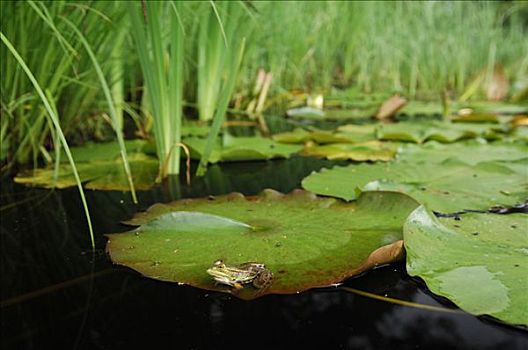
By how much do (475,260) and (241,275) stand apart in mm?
294

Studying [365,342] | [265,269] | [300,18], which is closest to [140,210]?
[265,269]

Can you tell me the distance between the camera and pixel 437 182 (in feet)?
3.49

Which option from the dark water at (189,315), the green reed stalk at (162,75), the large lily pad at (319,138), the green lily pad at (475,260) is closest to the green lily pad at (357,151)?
the large lily pad at (319,138)

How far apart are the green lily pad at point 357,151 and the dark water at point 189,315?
74 cm

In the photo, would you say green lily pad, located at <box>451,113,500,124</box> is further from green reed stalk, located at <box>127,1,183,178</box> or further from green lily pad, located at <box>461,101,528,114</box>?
green reed stalk, located at <box>127,1,183,178</box>

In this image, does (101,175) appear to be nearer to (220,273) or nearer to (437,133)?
(220,273)

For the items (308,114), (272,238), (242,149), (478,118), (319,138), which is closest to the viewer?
(272,238)

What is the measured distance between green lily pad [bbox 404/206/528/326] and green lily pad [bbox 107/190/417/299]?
0.20ft

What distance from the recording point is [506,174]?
110cm

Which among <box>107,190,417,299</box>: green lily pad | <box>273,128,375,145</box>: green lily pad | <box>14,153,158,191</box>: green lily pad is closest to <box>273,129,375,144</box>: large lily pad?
<box>273,128,375,145</box>: green lily pad

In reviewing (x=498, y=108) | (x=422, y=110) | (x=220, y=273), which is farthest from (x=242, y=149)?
(x=498, y=108)

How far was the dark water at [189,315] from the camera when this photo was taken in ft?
1.62

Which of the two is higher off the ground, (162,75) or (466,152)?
(162,75)

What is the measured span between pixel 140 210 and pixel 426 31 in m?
2.90
